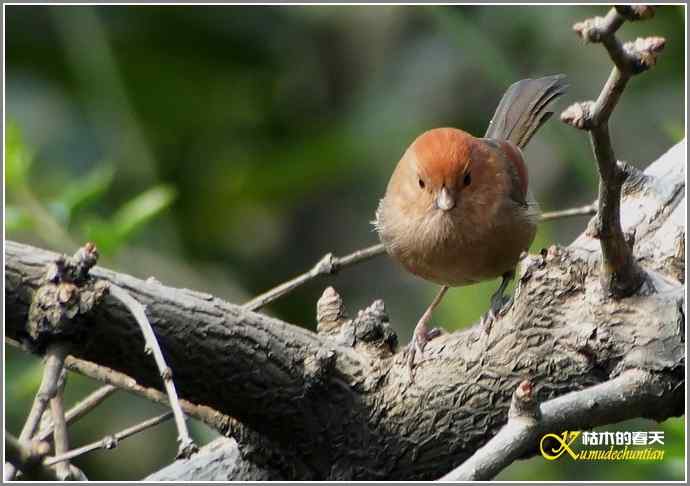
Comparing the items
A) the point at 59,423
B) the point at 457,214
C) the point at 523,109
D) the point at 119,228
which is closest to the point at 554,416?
the point at 59,423

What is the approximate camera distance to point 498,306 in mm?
3359

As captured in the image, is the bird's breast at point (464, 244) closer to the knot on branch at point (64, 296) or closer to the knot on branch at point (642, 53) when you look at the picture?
the knot on branch at point (64, 296)

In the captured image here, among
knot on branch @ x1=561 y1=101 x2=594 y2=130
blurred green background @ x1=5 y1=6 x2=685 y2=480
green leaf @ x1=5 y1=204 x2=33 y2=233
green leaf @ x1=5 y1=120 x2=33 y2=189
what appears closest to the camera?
knot on branch @ x1=561 y1=101 x2=594 y2=130

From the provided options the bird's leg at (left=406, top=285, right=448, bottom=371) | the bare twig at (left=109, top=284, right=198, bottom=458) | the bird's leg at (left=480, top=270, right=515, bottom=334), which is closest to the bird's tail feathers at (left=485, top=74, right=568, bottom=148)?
the bird's leg at (left=480, top=270, right=515, bottom=334)

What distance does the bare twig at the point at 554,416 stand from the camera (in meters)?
2.11

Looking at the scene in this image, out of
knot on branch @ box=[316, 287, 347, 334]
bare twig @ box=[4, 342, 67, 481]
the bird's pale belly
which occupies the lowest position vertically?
bare twig @ box=[4, 342, 67, 481]

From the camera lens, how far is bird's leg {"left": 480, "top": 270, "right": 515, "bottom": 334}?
9.80 feet

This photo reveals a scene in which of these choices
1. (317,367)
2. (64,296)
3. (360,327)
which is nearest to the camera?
(64,296)

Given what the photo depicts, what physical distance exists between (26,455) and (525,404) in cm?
98

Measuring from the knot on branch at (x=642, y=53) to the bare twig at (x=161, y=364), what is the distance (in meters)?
1.11

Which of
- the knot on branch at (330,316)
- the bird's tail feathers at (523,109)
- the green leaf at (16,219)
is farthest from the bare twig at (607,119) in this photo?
the green leaf at (16,219)

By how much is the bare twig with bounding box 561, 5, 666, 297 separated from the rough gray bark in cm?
10

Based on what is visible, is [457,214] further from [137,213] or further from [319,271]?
[137,213]

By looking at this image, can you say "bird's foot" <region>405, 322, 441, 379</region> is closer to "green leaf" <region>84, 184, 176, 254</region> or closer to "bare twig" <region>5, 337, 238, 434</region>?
"bare twig" <region>5, 337, 238, 434</region>
